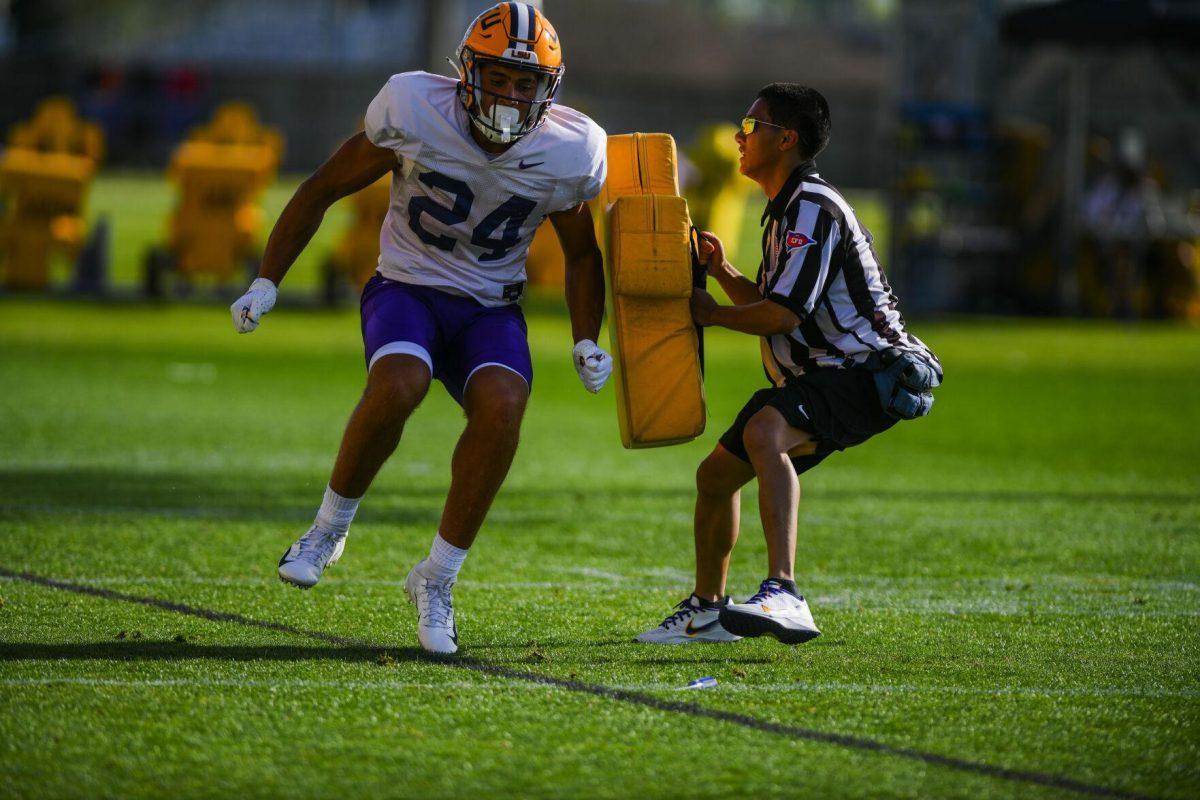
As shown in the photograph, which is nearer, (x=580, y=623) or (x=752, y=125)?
→ (x=752, y=125)

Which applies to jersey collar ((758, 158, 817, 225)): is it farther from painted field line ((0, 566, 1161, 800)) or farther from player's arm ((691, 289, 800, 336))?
painted field line ((0, 566, 1161, 800))

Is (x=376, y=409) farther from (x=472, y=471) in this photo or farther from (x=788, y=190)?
(x=788, y=190)

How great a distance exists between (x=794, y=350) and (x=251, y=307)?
169 centimetres

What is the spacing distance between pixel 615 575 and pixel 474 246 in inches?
64.9

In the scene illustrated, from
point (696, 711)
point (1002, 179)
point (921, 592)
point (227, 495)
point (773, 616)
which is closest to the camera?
point (696, 711)

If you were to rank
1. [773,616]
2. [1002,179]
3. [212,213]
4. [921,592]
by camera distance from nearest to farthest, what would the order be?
[773,616] < [921,592] < [212,213] < [1002,179]

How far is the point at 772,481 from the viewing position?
5184 mm

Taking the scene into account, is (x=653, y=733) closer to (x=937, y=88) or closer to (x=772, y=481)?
(x=772, y=481)

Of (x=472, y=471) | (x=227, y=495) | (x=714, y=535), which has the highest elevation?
(x=472, y=471)

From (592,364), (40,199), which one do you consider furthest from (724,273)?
(40,199)

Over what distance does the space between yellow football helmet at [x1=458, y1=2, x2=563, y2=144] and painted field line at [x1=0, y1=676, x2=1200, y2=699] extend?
1741 mm

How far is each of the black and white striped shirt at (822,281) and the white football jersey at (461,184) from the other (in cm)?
66

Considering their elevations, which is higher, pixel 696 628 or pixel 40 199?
pixel 40 199

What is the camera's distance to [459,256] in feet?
18.3
